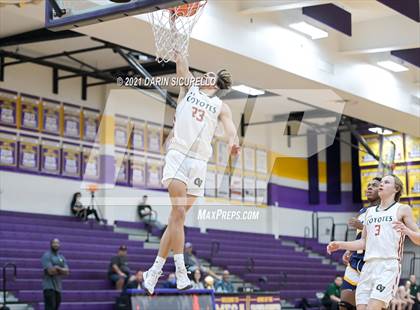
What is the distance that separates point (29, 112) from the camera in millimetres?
20156

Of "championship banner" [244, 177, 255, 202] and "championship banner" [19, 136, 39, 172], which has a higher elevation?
"championship banner" [19, 136, 39, 172]

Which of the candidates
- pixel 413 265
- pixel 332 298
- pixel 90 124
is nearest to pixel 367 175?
pixel 413 265

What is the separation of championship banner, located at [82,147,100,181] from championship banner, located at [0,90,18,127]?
2.43 m

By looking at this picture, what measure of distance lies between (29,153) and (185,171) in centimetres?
1396

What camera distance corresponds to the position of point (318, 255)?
2867 cm

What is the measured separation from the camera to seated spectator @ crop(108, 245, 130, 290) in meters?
16.6

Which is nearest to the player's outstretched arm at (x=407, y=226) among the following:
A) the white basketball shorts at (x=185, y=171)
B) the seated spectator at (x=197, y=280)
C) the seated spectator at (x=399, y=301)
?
the white basketball shorts at (x=185, y=171)

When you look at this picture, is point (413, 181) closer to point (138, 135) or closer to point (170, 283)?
point (138, 135)

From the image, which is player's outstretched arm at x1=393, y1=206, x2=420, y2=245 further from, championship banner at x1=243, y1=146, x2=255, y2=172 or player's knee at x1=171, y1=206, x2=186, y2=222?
championship banner at x1=243, y1=146, x2=255, y2=172

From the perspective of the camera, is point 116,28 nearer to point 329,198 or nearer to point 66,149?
point 66,149

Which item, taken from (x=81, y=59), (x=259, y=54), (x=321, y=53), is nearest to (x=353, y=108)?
(x=321, y=53)

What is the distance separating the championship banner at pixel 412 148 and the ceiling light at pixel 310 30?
36.8 ft

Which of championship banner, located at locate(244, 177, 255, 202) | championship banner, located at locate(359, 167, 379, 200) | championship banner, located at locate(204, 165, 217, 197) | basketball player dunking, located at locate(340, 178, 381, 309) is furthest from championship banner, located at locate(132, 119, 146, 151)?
basketball player dunking, located at locate(340, 178, 381, 309)

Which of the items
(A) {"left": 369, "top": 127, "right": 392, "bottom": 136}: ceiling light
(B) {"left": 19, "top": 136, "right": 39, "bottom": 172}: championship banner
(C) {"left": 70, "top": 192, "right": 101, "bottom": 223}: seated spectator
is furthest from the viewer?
(A) {"left": 369, "top": 127, "right": 392, "bottom": 136}: ceiling light
